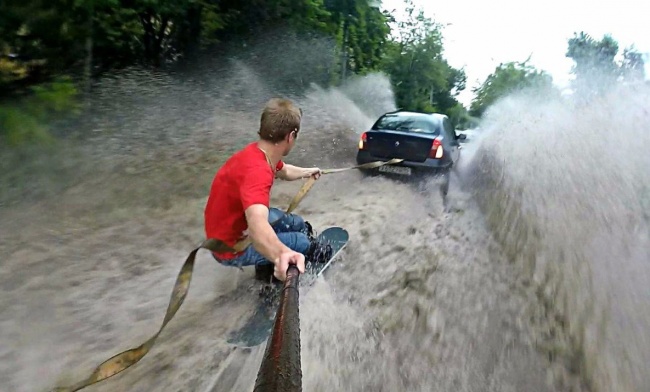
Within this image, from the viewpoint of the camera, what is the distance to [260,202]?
2.78 m

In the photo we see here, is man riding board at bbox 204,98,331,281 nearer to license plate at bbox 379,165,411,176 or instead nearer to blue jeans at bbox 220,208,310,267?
blue jeans at bbox 220,208,310,267

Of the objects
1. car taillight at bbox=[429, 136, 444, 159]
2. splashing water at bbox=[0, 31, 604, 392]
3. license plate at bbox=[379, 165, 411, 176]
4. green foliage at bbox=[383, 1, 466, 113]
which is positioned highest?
green foliage at bbox=[383, 1, 466, 113]

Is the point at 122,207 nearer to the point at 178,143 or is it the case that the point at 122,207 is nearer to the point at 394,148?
the point at 178,143

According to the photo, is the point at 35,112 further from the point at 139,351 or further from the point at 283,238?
the point at 139,351

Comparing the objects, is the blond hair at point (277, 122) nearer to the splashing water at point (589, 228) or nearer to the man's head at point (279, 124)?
the man's head at point (279, 124)

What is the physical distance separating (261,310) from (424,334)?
46.4 inches

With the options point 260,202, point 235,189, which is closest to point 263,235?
point 260,202

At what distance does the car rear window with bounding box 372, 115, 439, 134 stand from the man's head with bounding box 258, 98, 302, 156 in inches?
287

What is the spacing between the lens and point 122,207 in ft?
22.7

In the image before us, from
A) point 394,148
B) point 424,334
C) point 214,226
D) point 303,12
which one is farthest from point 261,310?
point 303,12

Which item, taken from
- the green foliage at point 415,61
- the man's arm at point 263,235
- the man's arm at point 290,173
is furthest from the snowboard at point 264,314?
the green foliage at point 415,61

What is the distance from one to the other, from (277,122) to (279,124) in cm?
2

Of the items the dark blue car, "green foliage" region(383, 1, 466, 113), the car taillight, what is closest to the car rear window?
the dark blue car

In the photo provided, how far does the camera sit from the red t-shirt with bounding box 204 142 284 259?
2926 mm
